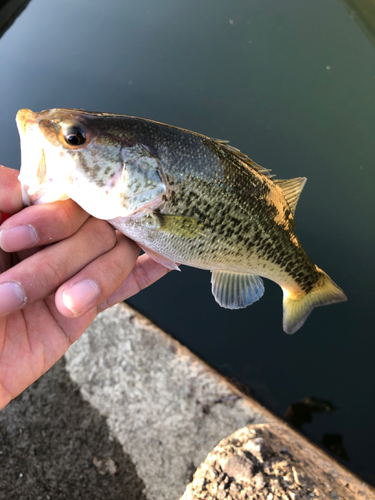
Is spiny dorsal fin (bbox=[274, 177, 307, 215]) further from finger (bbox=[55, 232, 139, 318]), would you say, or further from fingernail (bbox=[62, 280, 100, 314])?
fingernail (bbox=[62, 280, 100, 314])

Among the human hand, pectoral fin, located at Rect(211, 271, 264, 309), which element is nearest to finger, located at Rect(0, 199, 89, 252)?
the human hand

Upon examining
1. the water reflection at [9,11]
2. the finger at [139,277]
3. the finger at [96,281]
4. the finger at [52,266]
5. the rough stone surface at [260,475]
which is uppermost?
the water reflection at [9,11]

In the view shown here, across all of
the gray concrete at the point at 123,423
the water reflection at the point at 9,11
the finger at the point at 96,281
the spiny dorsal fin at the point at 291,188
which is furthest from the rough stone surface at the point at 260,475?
the water reflection at the point at 9,11

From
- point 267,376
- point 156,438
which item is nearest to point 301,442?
point 267,376

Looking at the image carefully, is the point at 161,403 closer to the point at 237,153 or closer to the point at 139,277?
the point at 139,277

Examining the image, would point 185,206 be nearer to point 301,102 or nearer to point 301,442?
point 301,442

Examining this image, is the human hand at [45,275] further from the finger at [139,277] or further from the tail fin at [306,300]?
the tail fin at [306,300]

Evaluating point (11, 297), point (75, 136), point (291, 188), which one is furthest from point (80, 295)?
point (291, 188)
